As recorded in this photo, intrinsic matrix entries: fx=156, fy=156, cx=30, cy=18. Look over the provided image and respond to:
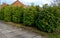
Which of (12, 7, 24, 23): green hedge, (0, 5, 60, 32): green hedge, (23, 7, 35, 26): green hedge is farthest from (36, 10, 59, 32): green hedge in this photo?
(12, 7, 24, 23): green hedge

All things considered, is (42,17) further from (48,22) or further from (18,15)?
(18,15)

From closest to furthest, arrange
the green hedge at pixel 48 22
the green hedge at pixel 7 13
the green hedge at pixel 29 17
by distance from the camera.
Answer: the green hedge at pixel 48 22
the green hedge at pixel 29 17
the green hedge at pixel 7 13

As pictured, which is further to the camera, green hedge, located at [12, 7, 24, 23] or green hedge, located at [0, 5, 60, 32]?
green hedge, located at [12, 7, 24, 23]

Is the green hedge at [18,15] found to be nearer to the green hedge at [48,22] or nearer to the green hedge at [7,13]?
the green hedge at [7,13]

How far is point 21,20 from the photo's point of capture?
12320mm

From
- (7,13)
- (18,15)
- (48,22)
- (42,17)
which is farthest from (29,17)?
(7,13)

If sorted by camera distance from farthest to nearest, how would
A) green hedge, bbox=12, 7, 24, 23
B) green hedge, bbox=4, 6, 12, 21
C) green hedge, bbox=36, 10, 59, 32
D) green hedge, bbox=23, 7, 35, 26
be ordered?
green hedge, bbox=4, 6, 12, 21 < green hedge, bbox=12, 7, 24, 23 < green hedge, bbox=23, 7, 35, 26 < green hedge, bbox=36, 10, 59, 32

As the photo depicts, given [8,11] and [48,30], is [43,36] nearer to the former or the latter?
[48,30]

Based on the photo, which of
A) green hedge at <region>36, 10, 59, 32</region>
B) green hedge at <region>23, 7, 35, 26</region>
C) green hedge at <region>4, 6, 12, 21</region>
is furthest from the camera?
green hedge at <region>4, 6, 12, 21</region>

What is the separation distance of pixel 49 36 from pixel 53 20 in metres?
1.22

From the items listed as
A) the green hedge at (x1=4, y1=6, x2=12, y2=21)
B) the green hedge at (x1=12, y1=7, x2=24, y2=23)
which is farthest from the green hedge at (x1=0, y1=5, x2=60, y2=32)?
the green hedge at (x1=4, y1=6, x2=12, y2=21)

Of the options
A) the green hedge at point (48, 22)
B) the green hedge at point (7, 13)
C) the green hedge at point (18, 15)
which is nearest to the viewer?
the green hedge at point (48, 22)

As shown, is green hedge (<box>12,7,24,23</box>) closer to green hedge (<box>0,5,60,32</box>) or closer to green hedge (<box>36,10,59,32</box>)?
green hedge (<box>0,5,60,32</box>)

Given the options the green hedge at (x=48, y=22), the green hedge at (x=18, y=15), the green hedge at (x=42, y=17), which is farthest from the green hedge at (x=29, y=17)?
the green hedge at (x=18, y=15)
